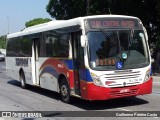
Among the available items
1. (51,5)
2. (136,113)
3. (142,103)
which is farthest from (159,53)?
(51,5)

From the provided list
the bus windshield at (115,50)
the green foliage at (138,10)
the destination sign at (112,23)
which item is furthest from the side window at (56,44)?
the green foliage at (138,10)

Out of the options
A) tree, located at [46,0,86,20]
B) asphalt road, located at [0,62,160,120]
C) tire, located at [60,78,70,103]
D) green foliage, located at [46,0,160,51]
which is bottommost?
asphalt road, located at [0,62,160,120]

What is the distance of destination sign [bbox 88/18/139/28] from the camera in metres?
11.5

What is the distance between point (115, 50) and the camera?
11359 millimetres

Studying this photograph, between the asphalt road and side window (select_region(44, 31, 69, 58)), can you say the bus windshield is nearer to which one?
the asphalt road

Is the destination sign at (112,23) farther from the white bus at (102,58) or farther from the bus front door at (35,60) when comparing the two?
the bus front door at (35,60)

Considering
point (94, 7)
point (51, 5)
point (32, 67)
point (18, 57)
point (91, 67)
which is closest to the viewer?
point (91, 67)

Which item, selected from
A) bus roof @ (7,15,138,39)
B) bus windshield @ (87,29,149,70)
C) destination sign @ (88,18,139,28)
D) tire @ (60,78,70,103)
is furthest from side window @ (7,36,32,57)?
bus windshield @ (87,29,149,70)

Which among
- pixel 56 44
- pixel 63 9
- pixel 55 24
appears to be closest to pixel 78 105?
pixel 56 44

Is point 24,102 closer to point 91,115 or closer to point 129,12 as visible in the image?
point 91,115

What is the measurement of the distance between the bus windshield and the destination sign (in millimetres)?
184

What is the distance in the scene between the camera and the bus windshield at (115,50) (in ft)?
36.5

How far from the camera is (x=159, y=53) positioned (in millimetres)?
26391

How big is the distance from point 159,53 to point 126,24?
49.6 ft
